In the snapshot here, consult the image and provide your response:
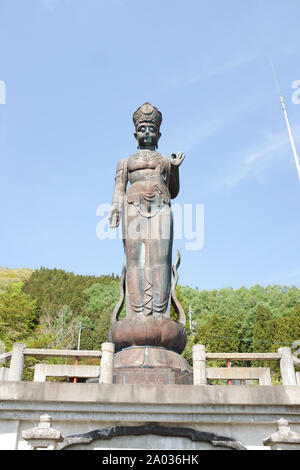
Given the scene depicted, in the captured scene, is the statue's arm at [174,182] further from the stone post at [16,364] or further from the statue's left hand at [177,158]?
the stone post at [16,364]

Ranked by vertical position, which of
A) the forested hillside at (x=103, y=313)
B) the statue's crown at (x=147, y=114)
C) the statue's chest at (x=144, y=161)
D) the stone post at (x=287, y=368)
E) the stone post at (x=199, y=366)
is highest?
the forested hillside at (x=103, y=313)

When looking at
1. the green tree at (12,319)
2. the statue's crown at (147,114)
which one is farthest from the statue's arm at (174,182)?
the green tree at (12,319)

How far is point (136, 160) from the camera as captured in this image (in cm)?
839

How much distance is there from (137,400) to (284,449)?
163 cm

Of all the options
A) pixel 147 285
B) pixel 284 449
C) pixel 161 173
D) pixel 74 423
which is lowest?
pixel 284 449

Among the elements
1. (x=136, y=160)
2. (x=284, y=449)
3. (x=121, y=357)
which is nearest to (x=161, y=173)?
(x=136, y=160)

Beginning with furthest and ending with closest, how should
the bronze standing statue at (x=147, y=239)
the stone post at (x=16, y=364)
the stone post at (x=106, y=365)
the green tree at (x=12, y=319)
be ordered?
the green tree at (x=12, y=319)
the bronze standing statue at (x=147, y=239)
the stone post at (x=16, y=364)
the stone post at (x=106, y=365)

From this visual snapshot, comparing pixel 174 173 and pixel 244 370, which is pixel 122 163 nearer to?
pixel 174 173

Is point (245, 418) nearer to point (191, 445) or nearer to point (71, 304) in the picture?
point (191, 445)

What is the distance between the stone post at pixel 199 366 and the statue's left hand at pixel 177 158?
11.9 ft

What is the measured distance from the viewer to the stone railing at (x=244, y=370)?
565cm

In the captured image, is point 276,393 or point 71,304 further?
point 71,304

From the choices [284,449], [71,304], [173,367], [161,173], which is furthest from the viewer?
[71,304]

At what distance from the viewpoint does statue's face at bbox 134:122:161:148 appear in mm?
8578
